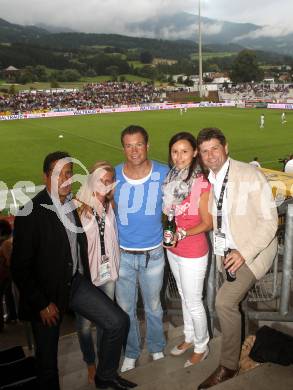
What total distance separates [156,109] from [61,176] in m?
59.3

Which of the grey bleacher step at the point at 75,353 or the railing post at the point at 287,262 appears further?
the grey bleacher step at the point at 75,353

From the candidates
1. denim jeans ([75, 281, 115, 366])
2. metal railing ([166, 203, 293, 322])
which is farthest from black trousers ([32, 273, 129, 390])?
metal railing ([166, 203, 293, 322])

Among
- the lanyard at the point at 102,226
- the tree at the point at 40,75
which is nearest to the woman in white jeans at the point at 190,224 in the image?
the lanyard at the point at 102,226

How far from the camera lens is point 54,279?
358 centimetres

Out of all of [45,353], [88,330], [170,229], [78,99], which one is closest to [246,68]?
[78,99]

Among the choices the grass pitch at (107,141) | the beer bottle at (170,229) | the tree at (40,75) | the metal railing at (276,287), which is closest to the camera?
the metal railing at (276,287)

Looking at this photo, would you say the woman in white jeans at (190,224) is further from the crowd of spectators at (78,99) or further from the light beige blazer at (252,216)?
the crowd of spectators at (78,99)

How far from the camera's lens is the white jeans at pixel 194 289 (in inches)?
153

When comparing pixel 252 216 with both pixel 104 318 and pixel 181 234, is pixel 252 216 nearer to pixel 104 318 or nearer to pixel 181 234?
pixel 181 234

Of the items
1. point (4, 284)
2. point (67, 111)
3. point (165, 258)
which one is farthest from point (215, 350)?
point (67, 111)

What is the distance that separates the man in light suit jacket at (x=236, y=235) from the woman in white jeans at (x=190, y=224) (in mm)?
199

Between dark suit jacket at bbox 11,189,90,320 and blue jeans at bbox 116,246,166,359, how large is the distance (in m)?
0.67

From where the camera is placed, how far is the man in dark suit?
345cm

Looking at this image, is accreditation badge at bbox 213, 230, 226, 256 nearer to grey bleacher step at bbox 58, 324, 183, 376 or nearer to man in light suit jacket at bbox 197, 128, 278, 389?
man in light suit jacket at bbox 197, 128, 278, 389
